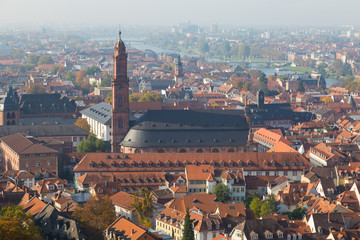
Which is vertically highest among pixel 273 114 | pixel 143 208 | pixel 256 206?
pixel 143 208

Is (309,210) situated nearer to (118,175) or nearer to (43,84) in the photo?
(118,175)

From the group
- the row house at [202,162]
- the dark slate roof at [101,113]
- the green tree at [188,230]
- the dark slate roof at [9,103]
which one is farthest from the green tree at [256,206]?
the dark slate roof at [9,103]

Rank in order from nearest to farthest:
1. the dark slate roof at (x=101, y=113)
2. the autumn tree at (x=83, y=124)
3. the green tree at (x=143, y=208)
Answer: the green tree at (x=143, y=208), the dark slate roof at (x=101, y=113), the autumn tree at (x=83, y=124)

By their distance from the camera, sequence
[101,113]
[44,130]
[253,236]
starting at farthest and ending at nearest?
[101,113]
[44,130]
[253,236]

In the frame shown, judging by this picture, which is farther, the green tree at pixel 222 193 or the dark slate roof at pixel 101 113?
the dark slate roof at pixel 101 113

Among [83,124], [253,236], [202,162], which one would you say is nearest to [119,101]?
[202,162]

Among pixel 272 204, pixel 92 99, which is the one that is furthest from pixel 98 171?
pixel 92 99

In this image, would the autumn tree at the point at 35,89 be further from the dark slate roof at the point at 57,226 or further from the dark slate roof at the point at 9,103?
the dark slate roof at the point at 57,226

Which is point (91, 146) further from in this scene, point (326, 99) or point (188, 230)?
point (326, 99)
